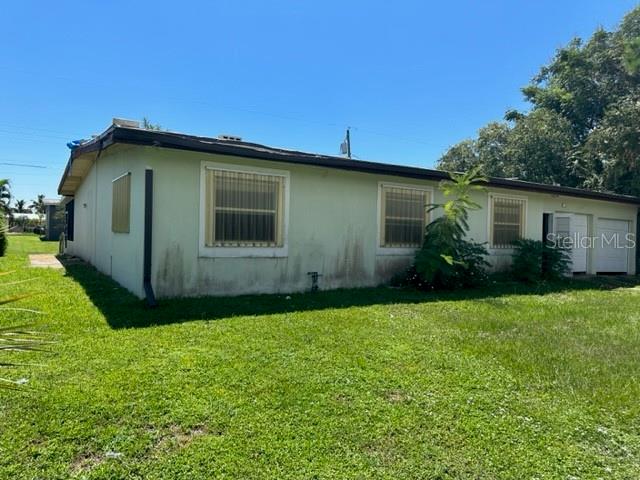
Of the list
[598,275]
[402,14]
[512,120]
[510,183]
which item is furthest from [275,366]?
[512,120]

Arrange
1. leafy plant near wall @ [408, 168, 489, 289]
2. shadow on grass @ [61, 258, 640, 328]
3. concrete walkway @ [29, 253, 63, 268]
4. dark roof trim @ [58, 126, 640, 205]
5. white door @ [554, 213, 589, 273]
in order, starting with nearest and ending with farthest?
1. shadow on grass @ [61, 258, 640, 328]
2. dark roof trim @ [58, 126, 640, 205]
3. leafy plant near wall @ [408, 168, 489, 289]
4. concrete walkway @ [29, 253, 63, 268]
5. white door @ [554, 213, 589, 273]

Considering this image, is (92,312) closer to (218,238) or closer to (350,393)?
(218,238)

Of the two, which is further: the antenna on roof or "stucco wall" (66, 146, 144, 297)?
the antenna on roof

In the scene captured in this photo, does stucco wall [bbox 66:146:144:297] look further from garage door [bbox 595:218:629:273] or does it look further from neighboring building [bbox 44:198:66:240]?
neighboring building [bbox 44:198:66:240]

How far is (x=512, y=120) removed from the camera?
28219 mm

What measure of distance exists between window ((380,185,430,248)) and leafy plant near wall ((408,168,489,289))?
13.9 inches

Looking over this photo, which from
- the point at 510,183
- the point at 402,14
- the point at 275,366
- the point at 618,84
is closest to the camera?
the point at 275,366

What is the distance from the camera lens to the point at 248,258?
8281mm

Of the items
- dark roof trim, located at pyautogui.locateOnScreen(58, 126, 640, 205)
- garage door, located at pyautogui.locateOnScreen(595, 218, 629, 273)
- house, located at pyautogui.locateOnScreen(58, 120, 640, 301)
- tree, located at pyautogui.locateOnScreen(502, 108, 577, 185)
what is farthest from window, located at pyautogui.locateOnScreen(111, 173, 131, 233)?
tree, located at pyautogui.locateOnScreen(502, 108, 577, 185)

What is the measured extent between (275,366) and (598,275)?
14382 millimetres

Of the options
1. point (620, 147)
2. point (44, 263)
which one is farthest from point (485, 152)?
point (44, 263)

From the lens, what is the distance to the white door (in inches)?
537

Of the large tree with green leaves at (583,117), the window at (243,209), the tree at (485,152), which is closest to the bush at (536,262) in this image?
the window at (243,209)

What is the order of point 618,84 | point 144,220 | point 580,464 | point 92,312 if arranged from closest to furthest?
point 580,464
point 92,312
point 144,220
point 618,84
